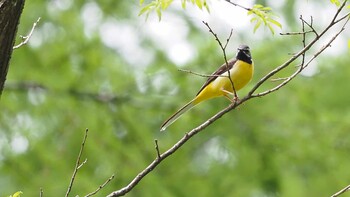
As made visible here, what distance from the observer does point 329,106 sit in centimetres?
870

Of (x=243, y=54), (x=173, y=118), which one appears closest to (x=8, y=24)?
(x=173, y=118)

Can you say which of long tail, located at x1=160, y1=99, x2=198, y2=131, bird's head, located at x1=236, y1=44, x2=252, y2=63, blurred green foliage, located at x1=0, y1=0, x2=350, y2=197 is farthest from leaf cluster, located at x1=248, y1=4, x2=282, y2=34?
blurred green foliage, located at x1=0, y1=0, x2=350, y2=197

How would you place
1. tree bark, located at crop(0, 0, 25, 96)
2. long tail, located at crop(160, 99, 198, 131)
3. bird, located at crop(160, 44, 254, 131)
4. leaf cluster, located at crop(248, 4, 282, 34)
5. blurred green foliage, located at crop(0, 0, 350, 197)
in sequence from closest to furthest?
tree bark, located at crop(0, 0, 25, 96)
leaf cluster, located at crop(248, 4, 282, 34)
long tail, located at crop(160, 99, 198, 131)
bird, located at crop(160, 44, 254, 131)
blurred green foliage, located at crop(0, 0, 350, 197)

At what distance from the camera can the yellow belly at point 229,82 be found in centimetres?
462

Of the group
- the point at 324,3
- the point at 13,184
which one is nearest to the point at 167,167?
the point at 13,184

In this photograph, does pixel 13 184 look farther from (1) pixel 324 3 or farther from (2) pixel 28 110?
(1) pixel 324 3

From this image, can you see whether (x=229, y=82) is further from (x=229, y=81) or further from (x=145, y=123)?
(x=145, y=123)

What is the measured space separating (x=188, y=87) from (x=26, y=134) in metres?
1.68

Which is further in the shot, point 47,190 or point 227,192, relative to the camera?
point 227,192

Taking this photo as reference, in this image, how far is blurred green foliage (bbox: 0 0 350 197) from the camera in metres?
7.84

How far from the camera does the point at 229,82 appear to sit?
15.2ft

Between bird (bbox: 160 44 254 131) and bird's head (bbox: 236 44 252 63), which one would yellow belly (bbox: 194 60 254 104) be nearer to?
bird (bbox: 160 44 254 131)

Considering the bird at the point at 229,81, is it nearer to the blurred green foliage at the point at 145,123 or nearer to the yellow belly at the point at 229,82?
the yellow belly at the point at 229,82

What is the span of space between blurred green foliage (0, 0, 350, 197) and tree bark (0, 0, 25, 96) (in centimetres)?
437
